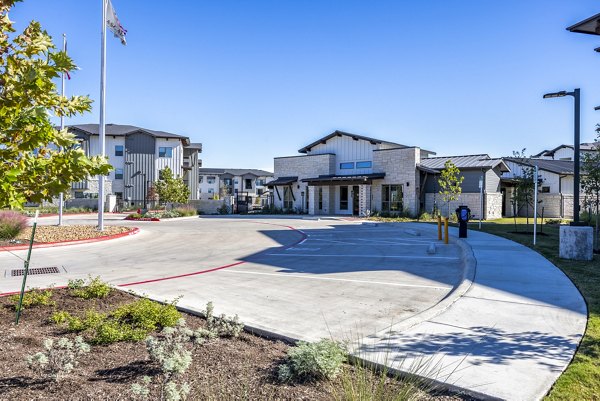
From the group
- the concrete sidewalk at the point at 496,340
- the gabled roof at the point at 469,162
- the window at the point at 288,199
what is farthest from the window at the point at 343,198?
the concrete sidewalk at the point at 496,340

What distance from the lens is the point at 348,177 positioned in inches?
1414

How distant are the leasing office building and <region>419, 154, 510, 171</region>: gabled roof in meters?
2.15

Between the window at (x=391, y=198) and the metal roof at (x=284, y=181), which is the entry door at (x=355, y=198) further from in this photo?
the metal roof at (x=284, y=181)

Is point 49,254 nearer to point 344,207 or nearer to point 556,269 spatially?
point 556,269

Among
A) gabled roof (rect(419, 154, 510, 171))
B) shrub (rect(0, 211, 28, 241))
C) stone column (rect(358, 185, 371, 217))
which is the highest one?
gabled roof (rect(419, 154, 510, 171))

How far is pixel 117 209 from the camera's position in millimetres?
46688

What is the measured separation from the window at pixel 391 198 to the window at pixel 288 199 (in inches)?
398

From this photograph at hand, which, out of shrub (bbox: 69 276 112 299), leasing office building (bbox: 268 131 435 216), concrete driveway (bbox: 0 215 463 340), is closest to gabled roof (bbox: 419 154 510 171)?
leasing office building (bbox: 268 131 435 216)

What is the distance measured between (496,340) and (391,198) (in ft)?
100.0

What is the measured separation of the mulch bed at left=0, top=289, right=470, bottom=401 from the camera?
3.49m

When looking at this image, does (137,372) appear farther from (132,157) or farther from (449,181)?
(132,157)

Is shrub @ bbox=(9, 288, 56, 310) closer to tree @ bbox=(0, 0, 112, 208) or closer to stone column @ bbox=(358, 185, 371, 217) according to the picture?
tree @ bbox=(0, 0, 112, 208)

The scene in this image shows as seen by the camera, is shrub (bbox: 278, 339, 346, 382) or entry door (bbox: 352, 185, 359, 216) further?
entry door (bbox: 352, 185, 359, 216)

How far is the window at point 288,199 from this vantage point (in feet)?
138
